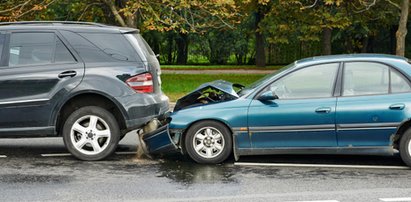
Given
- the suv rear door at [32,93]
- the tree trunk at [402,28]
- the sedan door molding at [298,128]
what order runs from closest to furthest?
1. the sedan door molding at [298,128]
2. the suv rear door at [32,93]
3. the tree trunk at [402,28]

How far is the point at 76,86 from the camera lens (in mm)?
8023

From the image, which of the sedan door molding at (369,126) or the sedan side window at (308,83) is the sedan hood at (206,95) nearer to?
the sedan side window at (308,83)

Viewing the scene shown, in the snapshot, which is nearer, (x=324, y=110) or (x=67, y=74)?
(x=324, y=110)

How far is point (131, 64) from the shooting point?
27.0ft

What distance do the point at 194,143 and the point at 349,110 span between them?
74.2 inches

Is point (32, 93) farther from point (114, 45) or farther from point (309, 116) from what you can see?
point (309, 116)

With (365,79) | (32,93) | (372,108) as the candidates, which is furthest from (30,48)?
(372,108)

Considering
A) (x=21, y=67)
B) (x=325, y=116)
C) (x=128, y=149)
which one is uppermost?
(x=21, y=67)

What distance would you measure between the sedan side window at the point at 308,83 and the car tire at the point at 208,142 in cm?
83

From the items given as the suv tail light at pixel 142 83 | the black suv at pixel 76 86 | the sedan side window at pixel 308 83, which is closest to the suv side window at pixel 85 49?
the black suv at pixel 76 86

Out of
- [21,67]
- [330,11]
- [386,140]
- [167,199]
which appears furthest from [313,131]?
[330,11]

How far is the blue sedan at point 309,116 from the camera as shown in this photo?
750cm

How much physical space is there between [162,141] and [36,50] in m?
2.02

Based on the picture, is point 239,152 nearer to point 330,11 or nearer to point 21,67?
point 21,67
